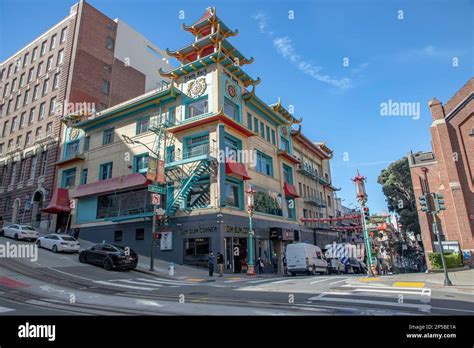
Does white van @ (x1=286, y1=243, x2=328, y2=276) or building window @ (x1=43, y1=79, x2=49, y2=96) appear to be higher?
building window @ (x1=43, y1=79, x2=49, y2=96)

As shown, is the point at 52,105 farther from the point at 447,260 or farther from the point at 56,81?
the point at 447,260

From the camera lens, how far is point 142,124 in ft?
108

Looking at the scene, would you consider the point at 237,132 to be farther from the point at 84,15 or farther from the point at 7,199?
the point at 7,199

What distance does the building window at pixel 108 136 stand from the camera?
114 ft

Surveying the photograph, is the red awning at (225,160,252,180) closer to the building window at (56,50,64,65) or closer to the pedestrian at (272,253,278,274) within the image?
the pedestrian at (272,253,278,274)

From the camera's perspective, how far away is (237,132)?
1168 inches

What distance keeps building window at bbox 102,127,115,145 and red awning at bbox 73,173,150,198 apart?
494 centimetres

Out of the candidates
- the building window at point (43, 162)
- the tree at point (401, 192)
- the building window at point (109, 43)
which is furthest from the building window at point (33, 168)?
the tree at point (401, 192)

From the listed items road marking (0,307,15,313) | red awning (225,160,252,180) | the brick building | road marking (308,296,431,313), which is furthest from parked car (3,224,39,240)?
the brick building

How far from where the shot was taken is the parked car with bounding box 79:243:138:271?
1936 cm

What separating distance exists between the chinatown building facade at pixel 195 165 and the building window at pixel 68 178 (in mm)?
122

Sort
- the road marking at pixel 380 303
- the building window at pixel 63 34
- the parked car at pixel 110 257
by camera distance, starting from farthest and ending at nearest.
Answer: the building window at pixel 63 34 → the parked car at pixel 110 257 → the road marking at pixel 380 303

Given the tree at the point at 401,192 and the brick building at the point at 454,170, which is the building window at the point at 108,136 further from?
the tree at the point at 401,192
